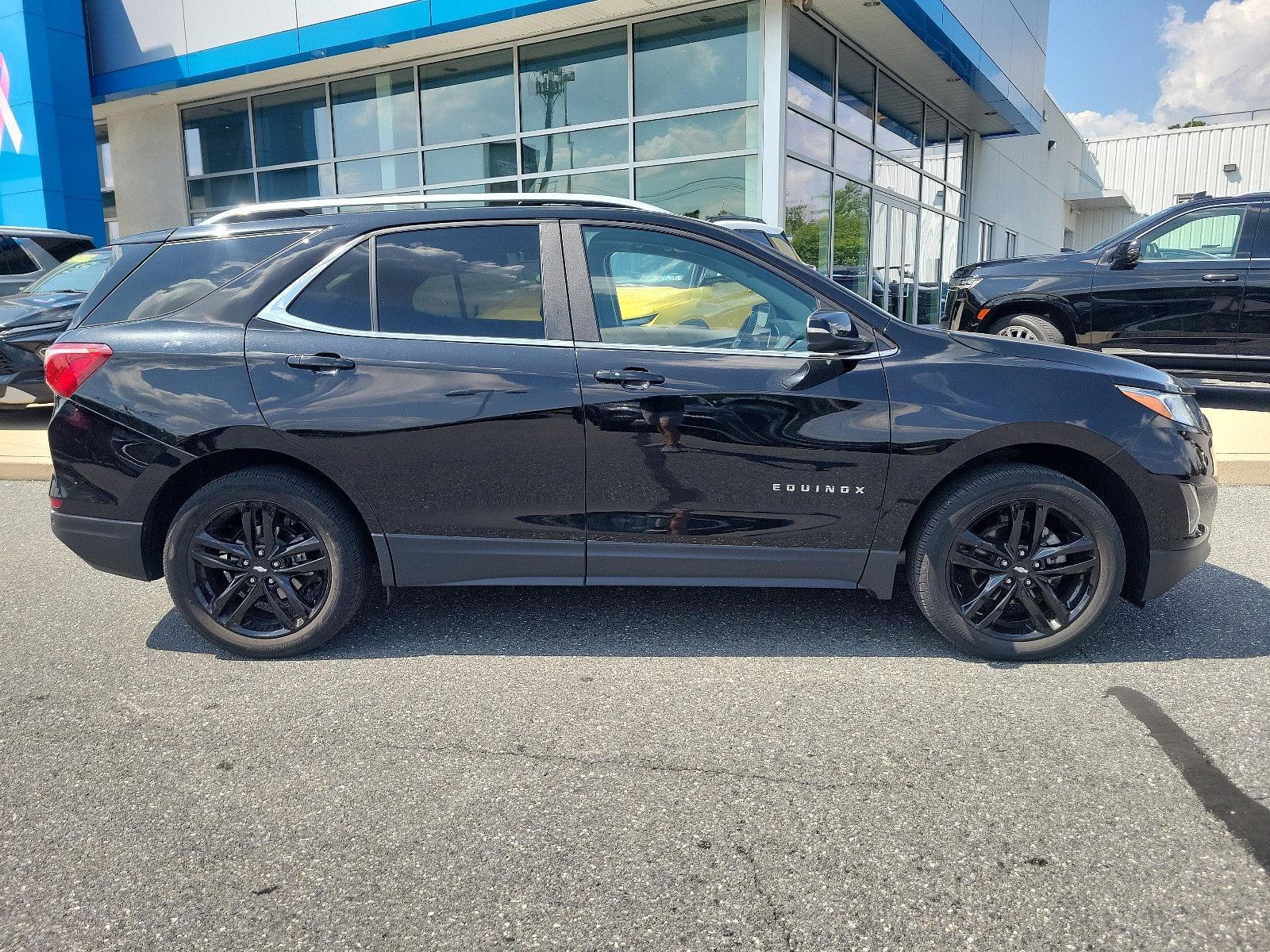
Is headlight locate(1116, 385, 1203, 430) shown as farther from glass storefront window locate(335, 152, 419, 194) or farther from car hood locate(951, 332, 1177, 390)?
glass storefront window locate(335, 152, 419, 194)

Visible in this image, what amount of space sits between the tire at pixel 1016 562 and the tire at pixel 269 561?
2204mm

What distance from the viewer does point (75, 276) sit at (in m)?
9.07

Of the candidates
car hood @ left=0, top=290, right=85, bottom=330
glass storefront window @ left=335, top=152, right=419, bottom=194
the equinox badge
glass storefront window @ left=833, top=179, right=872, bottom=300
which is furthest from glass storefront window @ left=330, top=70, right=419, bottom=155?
the equinox badge

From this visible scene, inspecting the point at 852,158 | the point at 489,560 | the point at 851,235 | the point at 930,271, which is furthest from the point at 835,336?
the point at 930,271

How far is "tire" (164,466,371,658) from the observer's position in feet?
A: 11.1

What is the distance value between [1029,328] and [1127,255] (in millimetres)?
1034

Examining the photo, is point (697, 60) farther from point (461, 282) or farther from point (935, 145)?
point (461, 282)

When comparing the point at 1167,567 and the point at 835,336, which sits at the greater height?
the point at 835,336

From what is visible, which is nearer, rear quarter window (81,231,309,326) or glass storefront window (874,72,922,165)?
rear quarter window (81,231,309,326)

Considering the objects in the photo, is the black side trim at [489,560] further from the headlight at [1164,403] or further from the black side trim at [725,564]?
the headlight at [1164,403]

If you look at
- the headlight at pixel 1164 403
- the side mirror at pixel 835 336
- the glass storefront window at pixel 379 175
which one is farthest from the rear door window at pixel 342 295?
the glass storefront window at pixel 379 175

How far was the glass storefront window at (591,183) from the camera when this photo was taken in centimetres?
1283

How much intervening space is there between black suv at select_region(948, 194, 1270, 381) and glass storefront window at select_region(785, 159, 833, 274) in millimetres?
4124

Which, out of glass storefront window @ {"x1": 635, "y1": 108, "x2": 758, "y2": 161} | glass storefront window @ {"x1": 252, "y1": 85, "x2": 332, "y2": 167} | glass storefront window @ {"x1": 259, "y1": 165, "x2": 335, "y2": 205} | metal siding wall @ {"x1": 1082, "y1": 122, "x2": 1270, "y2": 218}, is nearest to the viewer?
glass storefront window @ {"x1": 635, "y1": 108, "x2": 758, "y2": 161}
